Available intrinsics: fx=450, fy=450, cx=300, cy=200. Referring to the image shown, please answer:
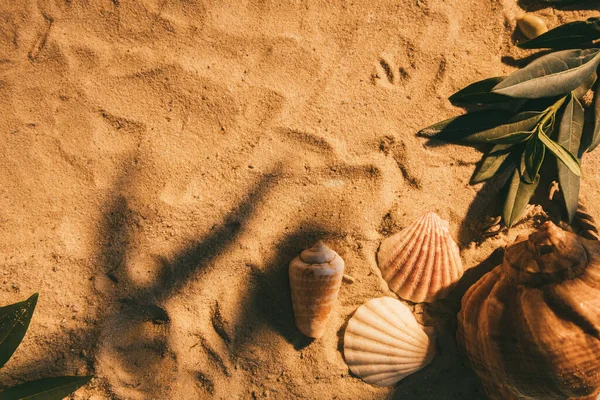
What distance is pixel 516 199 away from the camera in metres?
1.86

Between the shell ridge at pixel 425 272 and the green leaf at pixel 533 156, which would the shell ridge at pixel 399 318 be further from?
the green leaf at pixel 533 156

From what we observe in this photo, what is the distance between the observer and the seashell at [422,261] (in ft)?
5.99

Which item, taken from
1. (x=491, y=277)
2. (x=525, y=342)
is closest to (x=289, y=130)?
(x=491, y=277)

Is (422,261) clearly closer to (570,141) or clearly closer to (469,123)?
(469,123)

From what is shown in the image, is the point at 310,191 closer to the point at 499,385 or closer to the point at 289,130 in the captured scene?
the point at 289,130

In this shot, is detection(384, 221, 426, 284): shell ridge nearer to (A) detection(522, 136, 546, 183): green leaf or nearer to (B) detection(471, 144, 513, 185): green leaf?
(B) detection(471, 144, 513, 185): green leaf

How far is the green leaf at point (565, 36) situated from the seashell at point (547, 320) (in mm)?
729

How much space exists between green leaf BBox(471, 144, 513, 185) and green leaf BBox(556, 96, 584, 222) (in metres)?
0.20

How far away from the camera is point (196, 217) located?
69.4 inches

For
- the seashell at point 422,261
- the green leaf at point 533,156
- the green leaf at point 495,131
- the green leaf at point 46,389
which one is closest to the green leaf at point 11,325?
the green leaf at point 46,389

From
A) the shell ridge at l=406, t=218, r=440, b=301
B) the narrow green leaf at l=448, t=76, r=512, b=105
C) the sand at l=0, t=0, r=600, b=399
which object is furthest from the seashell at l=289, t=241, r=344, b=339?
the narrow green leaf at l=448, t=76, r=512, b=105

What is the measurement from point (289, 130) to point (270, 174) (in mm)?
191

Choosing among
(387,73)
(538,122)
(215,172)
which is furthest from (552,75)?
(215,172)

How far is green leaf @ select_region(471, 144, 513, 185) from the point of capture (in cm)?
186
